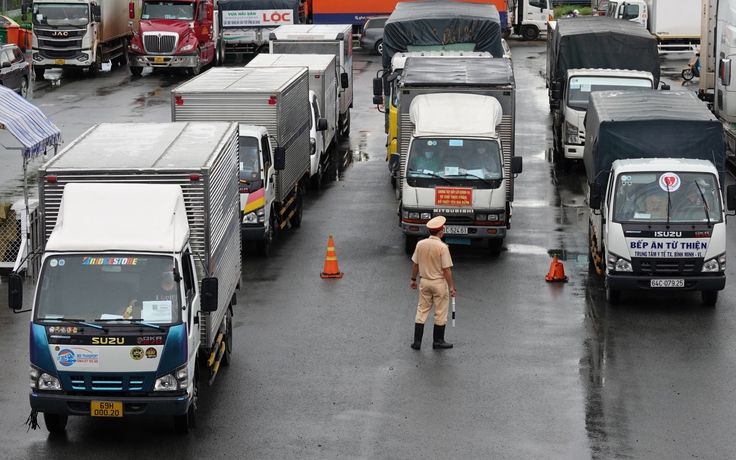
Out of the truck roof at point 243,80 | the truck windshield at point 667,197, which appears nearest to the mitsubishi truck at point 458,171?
the truck roof at point 243,80

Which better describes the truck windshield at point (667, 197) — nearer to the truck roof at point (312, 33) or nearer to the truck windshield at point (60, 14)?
the truck roof at point (312, 33)

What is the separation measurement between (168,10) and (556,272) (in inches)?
1165

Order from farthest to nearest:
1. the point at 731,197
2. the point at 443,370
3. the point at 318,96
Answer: the point at 318,96, the point at 731,197, the point at 443,370

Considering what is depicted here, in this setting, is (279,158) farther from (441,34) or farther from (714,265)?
(441,34)

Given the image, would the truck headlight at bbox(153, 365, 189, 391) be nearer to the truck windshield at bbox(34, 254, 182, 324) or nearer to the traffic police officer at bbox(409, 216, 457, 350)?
the truck windshield at bbox(34, 254, 182, 324)

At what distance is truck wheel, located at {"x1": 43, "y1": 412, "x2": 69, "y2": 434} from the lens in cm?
1202

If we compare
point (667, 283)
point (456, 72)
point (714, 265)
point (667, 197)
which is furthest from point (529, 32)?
point (667, 283)

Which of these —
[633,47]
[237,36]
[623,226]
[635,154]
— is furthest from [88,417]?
[237,36]

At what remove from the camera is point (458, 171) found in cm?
2033

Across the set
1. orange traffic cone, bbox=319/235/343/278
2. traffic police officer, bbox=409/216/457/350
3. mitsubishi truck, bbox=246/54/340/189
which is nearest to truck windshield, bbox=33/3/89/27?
mitsubishi truck, bbox=246/54/340/189

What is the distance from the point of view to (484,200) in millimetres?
19922

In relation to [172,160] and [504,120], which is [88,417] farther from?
[504,120]

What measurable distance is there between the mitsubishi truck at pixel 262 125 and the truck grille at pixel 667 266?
20.8 feet

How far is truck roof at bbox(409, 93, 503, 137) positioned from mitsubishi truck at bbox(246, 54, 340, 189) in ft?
13.4
